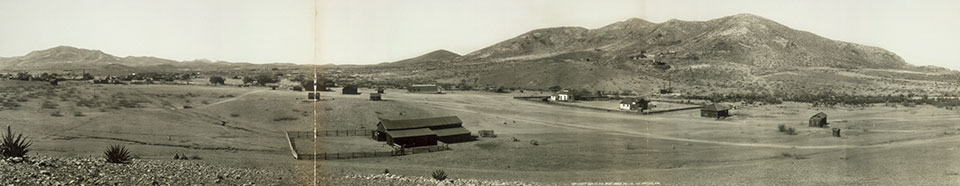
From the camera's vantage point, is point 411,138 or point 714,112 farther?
point 714,112

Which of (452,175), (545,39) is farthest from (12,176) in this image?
(545,39)

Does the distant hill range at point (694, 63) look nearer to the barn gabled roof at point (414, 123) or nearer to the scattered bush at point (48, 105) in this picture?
the barn gabled roof at point (414, 123)

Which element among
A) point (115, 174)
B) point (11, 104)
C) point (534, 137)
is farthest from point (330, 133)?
point (115, 174)

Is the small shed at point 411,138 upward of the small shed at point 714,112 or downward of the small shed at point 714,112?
downward

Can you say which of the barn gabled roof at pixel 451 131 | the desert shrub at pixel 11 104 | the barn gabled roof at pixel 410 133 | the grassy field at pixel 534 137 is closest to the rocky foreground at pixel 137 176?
the grassy field at pixel 534 137

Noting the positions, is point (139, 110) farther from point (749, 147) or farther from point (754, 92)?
point (754, 92)

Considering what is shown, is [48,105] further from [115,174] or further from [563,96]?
[563,96]
